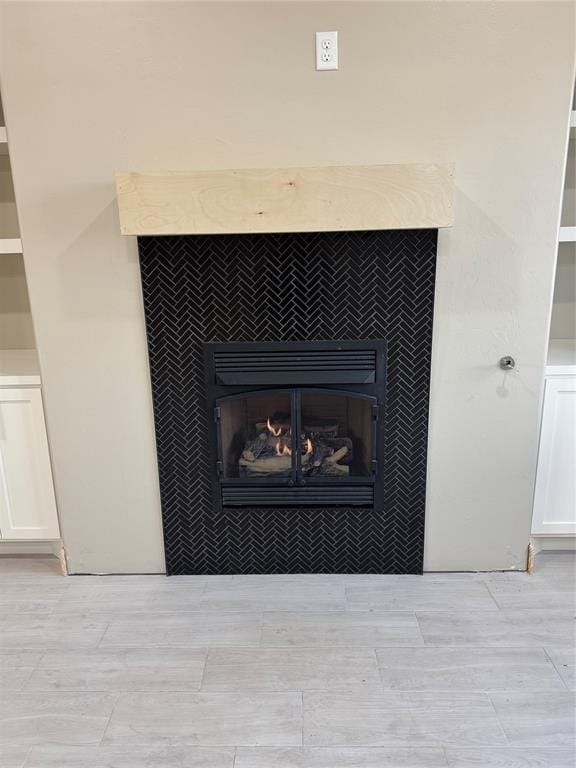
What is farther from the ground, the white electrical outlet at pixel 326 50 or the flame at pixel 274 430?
the white electrical outlet at pixel 326 50

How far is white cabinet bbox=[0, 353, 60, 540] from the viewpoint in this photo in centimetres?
207

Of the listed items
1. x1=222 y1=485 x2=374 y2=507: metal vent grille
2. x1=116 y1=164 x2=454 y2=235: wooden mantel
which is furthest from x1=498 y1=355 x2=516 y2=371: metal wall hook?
x1=222 y1=485 x2=374 y2=507: metal vent grille

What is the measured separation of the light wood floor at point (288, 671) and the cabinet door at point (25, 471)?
0.21m

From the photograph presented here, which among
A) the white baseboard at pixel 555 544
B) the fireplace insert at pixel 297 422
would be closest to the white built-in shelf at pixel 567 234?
the fireplace insert at pixel 297 422

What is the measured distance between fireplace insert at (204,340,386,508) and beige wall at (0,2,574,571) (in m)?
0.27

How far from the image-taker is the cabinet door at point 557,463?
2.03 m

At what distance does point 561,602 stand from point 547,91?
71.9 inches

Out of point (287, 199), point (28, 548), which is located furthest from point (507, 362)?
point (28, 548)

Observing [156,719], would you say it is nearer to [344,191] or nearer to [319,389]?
[319,389]

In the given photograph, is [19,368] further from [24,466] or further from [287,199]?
[287,199]

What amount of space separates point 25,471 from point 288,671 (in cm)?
131

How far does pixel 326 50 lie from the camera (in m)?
1.73

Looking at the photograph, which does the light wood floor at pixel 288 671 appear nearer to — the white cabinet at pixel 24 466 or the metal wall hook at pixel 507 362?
the white cabinet at pixel 24 466

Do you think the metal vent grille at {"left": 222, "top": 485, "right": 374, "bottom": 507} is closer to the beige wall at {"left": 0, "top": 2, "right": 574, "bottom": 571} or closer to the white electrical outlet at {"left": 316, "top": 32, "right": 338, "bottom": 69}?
the beige wall at {"left": 0, "top": 2, "right": 574, "bottom": 571}
